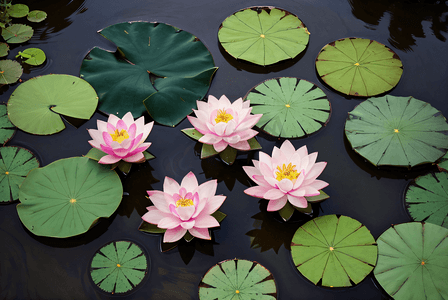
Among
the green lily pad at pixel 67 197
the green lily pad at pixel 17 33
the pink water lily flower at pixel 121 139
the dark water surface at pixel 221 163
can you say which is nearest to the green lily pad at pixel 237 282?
the dark water surface at pixel 221 163

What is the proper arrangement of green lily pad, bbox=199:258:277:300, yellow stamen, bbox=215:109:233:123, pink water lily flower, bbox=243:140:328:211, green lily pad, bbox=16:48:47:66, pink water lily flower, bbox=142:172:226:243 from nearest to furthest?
green lily pad, bbox=199:258:277:300
pink water lily flower, bbox=142:172:226:243
pink water lily flower, bbox=243:140:328:211
yellow stamen, bbox=215:109:233:123
green lily pad, bbox=16:48:47:66

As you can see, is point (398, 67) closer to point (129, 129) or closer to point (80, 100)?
point (129, 129)

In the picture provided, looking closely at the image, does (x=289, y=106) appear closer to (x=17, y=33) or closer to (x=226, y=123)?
(x=226, y=123)

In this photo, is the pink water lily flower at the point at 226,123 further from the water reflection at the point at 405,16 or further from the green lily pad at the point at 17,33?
the green lily pad at the point at 17,33

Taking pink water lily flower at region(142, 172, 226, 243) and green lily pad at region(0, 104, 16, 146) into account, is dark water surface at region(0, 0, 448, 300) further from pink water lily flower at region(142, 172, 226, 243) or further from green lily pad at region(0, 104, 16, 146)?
pink water lily flower at region(142, 172, 226, 243)

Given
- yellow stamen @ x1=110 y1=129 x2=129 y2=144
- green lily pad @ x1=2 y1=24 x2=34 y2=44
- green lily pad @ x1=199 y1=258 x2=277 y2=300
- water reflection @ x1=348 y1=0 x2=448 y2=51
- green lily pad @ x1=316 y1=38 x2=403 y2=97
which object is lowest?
green lily pad @ x1=199 y1=258 x2=277 y2=300

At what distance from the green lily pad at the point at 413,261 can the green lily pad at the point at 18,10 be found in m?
3.64

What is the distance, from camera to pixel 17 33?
3141 millimetres

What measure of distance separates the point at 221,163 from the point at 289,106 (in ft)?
2.28

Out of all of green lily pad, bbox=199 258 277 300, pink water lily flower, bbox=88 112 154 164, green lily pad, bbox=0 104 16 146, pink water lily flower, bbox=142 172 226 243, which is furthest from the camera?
green lily pad, bbox=0 104 16 146

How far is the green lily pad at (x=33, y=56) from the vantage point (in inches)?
116

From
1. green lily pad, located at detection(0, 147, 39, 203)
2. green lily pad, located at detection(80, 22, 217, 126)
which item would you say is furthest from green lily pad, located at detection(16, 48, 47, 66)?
green lily pad, located at detection(0, 147, 39, 203)

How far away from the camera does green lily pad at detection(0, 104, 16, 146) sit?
8.29 feet

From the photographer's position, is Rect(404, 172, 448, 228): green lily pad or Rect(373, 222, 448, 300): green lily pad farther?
Rect(404, 172, 448, 228): green lily pad
